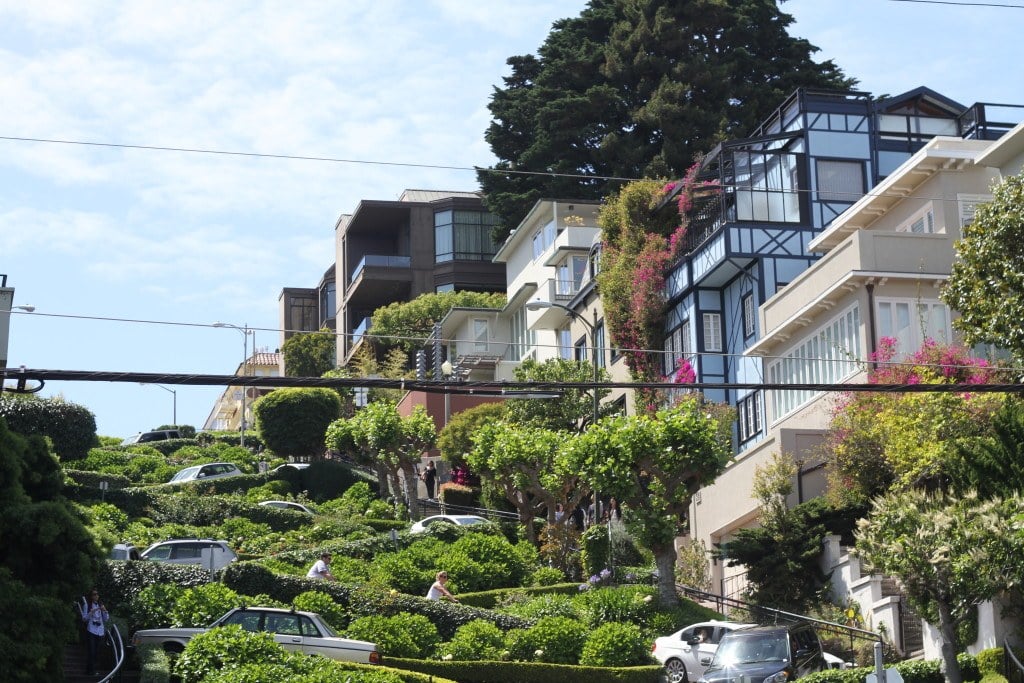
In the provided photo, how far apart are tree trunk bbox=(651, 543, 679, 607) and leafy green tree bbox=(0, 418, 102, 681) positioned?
1399 cm

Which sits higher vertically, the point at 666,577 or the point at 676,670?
the point at 666,577

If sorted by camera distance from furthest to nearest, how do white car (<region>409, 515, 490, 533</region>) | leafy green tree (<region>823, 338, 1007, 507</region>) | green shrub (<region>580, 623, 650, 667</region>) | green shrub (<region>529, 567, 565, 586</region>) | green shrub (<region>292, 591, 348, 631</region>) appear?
white car (<region>409, 515, 490, 533</region>)
green shrub (<region>529, 567, 565, 586</region>)
leafy green tree (<region>823, 338, 1007, 507</region>)
green shrub (<region>292, 591, 348, 631</region>)
green shrub (<region>580, 623, 650, 667</region>)

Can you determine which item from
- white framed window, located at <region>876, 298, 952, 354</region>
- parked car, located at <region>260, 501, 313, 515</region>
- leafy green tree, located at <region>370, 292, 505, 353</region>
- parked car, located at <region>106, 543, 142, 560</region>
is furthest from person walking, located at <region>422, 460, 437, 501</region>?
white framed window, located at <region>876, 298, 952, 354</region>

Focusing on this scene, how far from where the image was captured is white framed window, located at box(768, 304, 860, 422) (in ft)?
133

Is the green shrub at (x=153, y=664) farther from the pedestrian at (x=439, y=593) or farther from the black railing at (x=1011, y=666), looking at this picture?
the black railing at (x=1011, y=666)

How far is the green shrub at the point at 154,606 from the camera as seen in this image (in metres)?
30.7

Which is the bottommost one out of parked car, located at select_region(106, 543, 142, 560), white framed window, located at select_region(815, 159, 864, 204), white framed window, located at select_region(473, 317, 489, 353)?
parked car, located at select_region(106, 543, 142, 560)

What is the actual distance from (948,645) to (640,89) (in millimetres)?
52917

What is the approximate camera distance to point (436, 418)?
243 feet

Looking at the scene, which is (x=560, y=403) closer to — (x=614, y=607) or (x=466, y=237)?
(x=614, y=607)

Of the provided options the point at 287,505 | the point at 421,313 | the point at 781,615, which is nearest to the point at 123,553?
the point at 781,615

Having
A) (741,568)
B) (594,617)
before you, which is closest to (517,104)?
(741,568)

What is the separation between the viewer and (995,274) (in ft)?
97.3

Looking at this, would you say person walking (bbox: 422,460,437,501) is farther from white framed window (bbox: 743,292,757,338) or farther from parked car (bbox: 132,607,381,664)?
parked car (bbox: 132,607,381,664)
